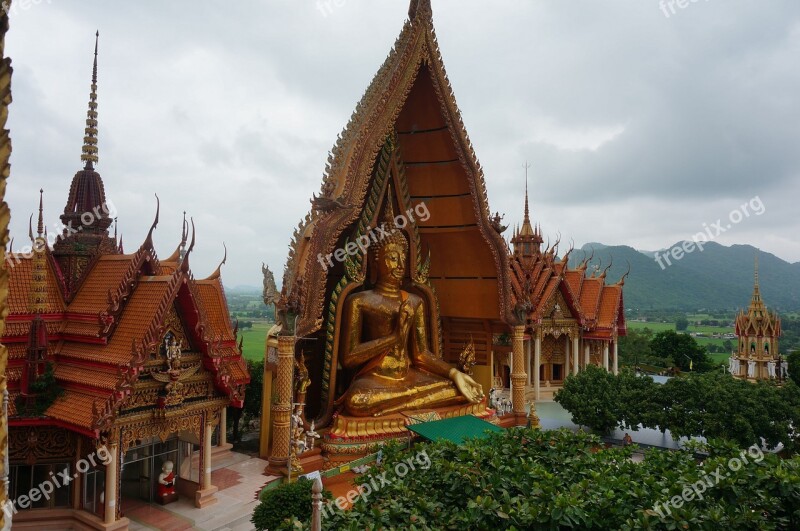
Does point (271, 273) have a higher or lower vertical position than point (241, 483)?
higher

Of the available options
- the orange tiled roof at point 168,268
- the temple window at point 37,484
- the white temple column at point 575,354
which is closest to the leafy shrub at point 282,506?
the temple window at point 37,484

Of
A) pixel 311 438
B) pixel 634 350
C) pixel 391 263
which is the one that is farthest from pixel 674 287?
→ pixel 311 438

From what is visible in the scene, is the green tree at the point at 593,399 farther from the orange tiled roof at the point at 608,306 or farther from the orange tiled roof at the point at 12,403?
the orange tiled roof at the point at 12,403

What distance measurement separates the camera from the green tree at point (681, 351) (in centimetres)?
3196

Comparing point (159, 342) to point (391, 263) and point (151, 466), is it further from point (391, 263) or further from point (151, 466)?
point (391, 263)

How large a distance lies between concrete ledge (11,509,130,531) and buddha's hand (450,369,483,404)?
21.3 feet

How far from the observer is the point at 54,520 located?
8.38m

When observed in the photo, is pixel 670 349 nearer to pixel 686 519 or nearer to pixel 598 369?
pixel 598 369

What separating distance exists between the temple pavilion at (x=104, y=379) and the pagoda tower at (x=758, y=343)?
28.0 m

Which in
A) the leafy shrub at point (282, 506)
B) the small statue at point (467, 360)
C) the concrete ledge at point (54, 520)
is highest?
the small statue at point (467, 360)

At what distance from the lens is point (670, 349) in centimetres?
3381

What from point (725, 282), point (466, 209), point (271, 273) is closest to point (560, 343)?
point (466, 209)

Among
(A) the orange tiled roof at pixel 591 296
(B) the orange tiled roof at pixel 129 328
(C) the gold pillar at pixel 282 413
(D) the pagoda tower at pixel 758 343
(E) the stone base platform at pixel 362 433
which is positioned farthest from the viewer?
(D) the pagoda tower at pixel 758 343

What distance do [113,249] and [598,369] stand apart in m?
14.5
